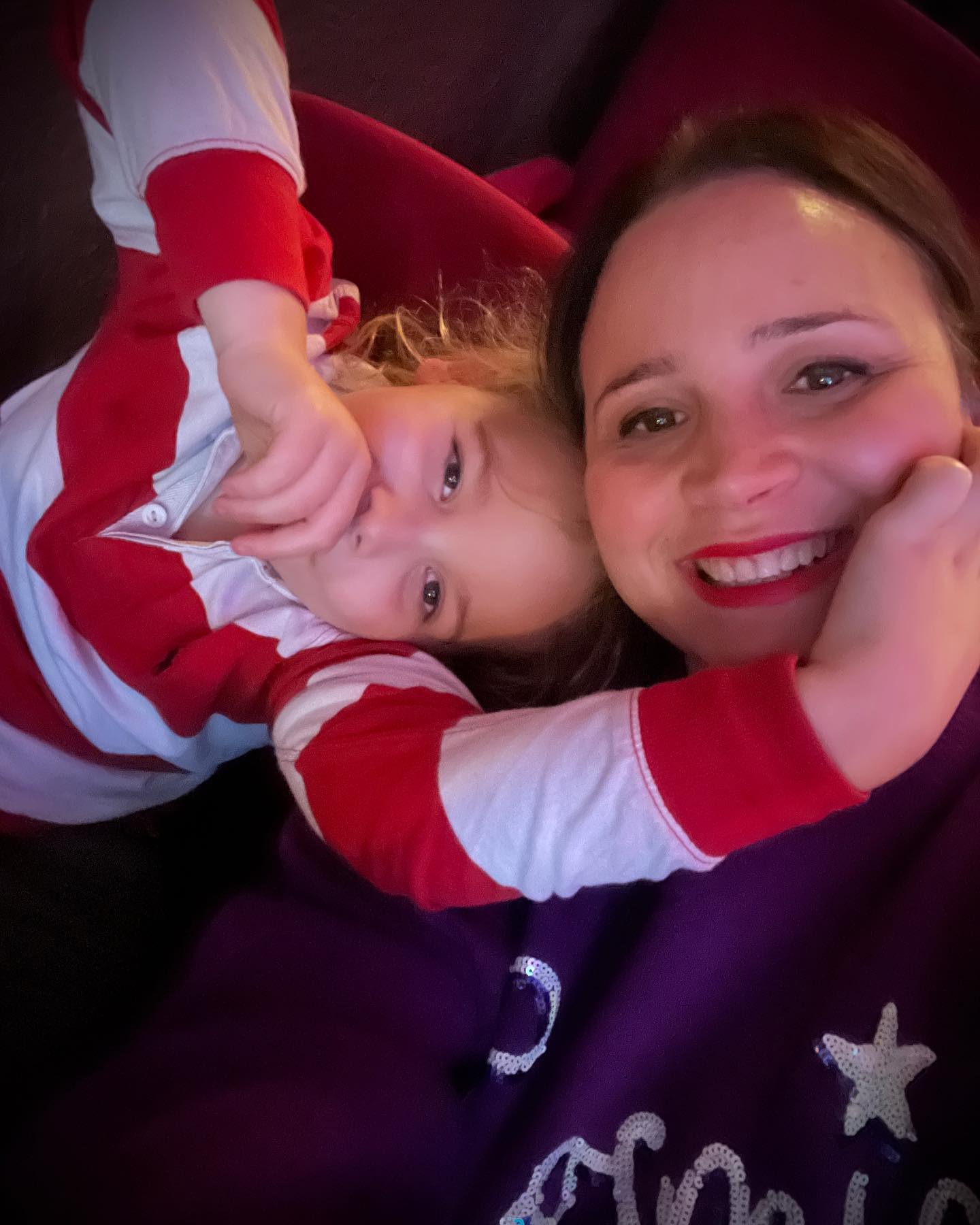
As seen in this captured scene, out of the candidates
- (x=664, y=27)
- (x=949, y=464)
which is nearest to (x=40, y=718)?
(x=949, y=464)

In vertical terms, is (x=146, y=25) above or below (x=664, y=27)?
below

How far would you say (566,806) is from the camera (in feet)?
1.81

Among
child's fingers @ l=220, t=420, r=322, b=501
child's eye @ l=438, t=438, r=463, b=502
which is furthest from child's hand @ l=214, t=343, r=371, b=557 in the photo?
child's eye @ l=438, t=438, r=463, b=502

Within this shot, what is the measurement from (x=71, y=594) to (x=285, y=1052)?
467 mm

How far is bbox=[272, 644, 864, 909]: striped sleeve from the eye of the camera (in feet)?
1.69

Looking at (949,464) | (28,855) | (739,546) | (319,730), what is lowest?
(28,855)

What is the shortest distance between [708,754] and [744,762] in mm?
23

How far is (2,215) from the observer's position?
0.63 metres

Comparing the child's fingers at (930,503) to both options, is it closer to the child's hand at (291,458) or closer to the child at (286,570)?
Result: the child at (286,570)

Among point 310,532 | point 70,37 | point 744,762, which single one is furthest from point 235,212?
point 744,762

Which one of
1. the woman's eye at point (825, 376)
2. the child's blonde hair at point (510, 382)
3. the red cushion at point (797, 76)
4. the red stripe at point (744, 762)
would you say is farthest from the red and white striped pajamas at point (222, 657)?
the red cushion at point (797, 76)

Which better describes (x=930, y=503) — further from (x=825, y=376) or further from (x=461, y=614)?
(x=461, y=614)

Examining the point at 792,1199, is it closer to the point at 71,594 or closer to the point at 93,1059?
the point at 93,1059

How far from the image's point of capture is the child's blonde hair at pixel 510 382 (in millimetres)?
918
